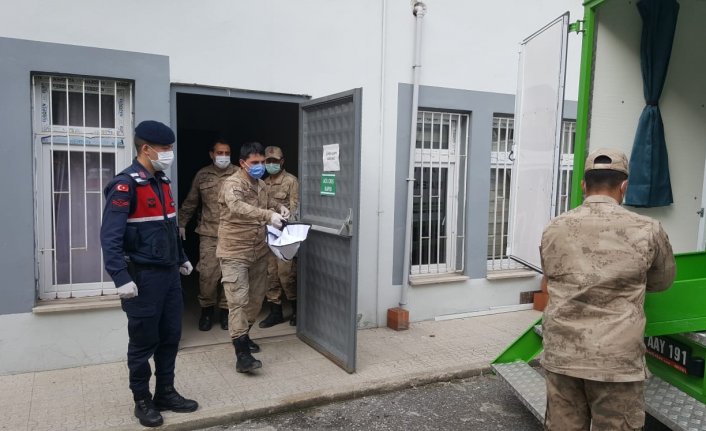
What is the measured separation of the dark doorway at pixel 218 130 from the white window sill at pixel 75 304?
1474mm

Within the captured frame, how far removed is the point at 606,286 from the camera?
2.24 meters

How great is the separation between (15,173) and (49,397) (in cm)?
173

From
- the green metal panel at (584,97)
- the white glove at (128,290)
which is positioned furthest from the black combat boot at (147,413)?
the green metal panel at (584,97)

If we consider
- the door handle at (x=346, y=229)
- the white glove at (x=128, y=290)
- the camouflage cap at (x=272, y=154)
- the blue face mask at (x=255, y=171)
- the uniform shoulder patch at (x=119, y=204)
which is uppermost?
the camouflage cap at (x=272, y=154)

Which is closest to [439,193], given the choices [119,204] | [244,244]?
[244,244]

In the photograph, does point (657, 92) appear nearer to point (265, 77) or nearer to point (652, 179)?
point (652, 179)

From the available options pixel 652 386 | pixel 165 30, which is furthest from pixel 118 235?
pixel 652 386

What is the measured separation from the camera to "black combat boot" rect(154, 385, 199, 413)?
3.67 m

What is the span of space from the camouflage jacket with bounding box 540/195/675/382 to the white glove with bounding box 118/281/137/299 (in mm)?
2355

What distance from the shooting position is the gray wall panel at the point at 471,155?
5.62 meters

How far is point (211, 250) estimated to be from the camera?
554 cm

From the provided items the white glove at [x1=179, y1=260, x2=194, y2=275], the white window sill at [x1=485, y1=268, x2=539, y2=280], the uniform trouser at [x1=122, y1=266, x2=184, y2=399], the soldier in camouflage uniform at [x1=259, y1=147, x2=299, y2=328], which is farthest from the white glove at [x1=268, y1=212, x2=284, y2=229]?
the white window sill at [x1=485, y1=268, x2=539, y2=280]

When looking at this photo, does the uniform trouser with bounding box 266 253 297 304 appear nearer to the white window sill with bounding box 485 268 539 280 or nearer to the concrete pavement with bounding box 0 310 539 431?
the concrete pavement with bounding box 0 310 539 431

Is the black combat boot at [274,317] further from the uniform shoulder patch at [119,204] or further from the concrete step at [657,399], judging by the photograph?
the uniform shoulder patch at [119,204]
